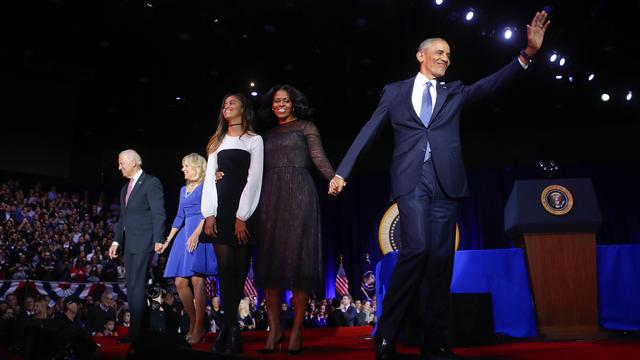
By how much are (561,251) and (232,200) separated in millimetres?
2309

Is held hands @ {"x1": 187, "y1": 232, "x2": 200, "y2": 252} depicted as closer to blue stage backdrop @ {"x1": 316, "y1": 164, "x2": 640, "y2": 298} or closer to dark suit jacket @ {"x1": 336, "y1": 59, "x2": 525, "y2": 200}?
dark suit jacket @ {"x1": 336, "y1": 59, "x2": 525, "y2": 200}

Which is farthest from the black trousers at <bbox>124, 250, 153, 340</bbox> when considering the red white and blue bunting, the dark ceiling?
the dark ceiling

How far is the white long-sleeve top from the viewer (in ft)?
10.7

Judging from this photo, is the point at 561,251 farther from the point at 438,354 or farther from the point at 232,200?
the point at 232,200

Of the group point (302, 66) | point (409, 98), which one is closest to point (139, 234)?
point (409, 98)

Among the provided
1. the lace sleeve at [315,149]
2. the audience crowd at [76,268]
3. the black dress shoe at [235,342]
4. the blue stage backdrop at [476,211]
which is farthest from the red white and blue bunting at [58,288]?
the lace sleeve at [315,149]

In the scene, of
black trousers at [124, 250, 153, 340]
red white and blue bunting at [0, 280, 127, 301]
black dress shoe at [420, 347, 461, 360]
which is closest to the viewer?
black dress shoe at [420, 347, 461, 360]

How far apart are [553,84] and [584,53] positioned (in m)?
2.15

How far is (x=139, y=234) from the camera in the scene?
14.6 ft

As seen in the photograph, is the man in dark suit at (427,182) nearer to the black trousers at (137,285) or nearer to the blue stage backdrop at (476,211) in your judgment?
the black trousers at (137,285)

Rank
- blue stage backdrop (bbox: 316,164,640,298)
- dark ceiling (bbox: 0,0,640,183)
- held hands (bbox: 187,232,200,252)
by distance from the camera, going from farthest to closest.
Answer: blue stage backdrop (bbox: 316,164,640,298)
dark ceiling (bbox: 0,0,640,183)
held hands (bbox: 187,232,200,252)

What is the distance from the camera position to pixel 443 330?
259 centimetres

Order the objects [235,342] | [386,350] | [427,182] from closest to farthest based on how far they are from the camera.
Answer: [386,350], [427,182], [235,342]

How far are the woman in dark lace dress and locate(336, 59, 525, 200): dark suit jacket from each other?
23.7 inches
